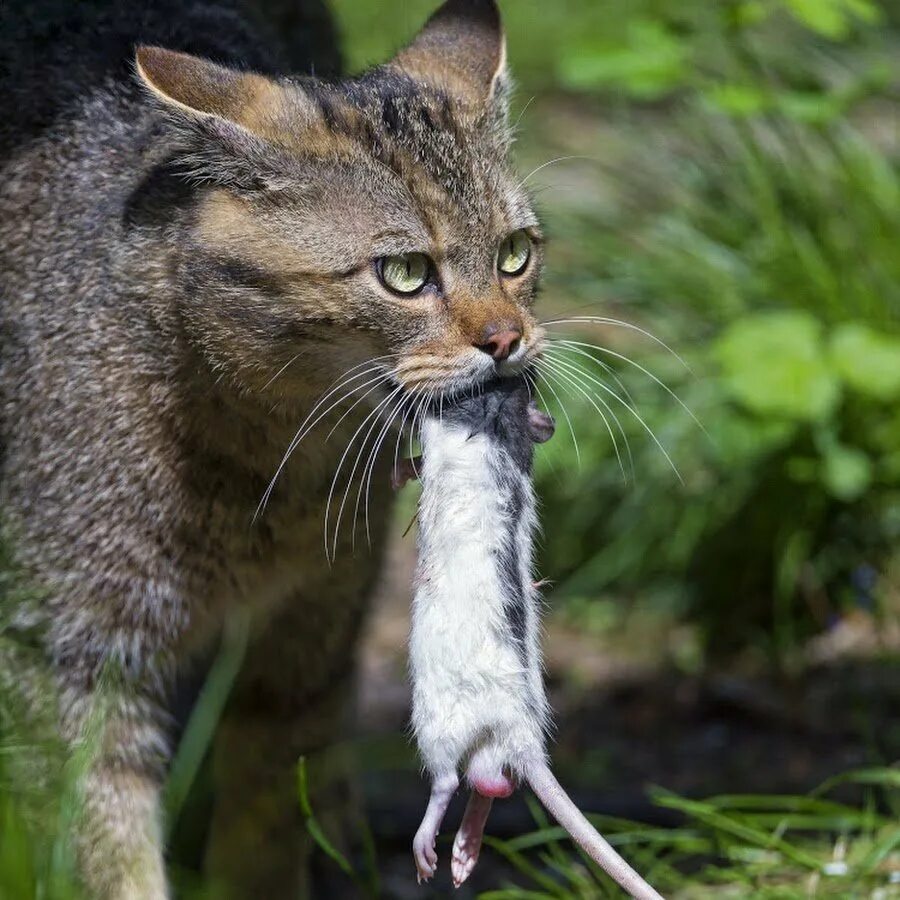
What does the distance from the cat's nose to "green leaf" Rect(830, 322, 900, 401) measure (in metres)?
2.00

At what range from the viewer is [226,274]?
10.5 feet

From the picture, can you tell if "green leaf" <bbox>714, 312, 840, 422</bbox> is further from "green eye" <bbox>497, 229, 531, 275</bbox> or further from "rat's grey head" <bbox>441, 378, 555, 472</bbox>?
"rat's grey head" <bbox>441, 378, 555, 472</bbox>

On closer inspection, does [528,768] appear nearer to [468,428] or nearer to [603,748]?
[468,428]

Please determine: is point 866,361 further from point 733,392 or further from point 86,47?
point 86,47

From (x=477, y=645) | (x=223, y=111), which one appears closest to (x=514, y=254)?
(x=223, y=111)

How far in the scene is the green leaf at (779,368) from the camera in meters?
4.61

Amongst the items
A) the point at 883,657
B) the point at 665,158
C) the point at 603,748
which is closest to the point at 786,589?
the point at 883,657

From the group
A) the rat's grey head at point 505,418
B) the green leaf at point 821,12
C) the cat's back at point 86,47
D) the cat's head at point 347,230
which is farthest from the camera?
the green leaf at point 821,12

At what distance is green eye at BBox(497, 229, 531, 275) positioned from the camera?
10.5ft

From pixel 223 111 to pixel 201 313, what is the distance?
1.26ft

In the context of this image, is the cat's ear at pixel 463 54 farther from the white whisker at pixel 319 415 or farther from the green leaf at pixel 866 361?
the green leaf at pixel 866 361

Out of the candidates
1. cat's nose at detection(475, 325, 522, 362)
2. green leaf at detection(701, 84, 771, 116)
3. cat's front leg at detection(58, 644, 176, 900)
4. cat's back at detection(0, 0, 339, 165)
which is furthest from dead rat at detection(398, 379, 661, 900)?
green leaf at detection(701, 84, 771, 116)

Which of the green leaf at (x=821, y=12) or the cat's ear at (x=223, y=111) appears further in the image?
the green leaf at (x=821, y=12)

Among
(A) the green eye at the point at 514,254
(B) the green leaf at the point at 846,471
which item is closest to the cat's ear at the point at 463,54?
(A) the green eye at the point at 514,254
